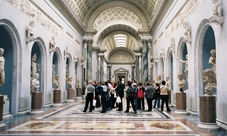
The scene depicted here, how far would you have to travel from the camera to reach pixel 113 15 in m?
33.0

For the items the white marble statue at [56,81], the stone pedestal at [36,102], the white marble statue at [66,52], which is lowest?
the stone pedestal at [36,102]

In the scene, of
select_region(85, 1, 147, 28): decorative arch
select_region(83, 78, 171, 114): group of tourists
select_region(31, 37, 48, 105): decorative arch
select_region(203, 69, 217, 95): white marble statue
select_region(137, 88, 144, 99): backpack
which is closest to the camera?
select_region(203, 69, 217, 95): white marble statue

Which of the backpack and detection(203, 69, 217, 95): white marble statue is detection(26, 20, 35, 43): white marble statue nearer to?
the backpack

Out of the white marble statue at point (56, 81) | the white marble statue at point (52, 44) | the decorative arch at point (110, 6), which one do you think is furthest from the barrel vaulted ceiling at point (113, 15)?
the white marble statue at point (56, 81)

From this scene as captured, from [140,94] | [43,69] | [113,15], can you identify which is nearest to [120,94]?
[140,94]

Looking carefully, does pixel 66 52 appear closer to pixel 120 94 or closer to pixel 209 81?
pixel 120 94

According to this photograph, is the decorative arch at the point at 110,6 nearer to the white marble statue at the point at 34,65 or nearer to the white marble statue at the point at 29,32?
the white marble statue at the point at 34,65

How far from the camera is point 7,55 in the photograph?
443 inches

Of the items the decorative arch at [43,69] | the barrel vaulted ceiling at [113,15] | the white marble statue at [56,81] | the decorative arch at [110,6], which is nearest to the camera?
the decorative arch at [43,69]

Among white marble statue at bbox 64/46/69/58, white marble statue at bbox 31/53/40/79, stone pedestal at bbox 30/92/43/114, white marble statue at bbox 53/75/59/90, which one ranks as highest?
white marble statue at bbox 64/46/69/58

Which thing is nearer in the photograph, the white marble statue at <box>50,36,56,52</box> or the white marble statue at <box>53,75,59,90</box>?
the white marble statue at <box>50,36,56,52</box>

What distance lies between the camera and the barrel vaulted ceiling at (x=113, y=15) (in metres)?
20.3

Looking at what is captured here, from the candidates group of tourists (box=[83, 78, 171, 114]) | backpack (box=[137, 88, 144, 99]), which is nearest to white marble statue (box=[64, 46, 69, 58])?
group of tourists (box=[83, 78, 171, 114])

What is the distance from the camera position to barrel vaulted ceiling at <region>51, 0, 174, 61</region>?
66.7 ft
